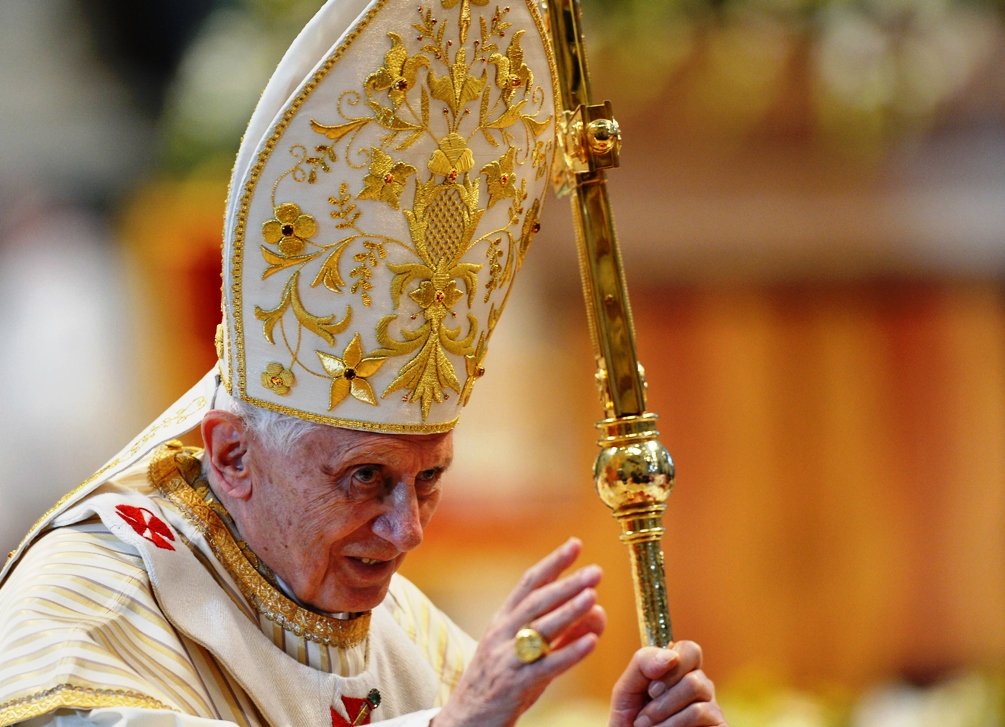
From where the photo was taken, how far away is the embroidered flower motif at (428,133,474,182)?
2.52 meters

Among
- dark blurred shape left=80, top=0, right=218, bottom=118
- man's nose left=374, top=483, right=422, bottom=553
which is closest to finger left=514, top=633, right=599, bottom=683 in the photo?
man's nose left=374, top=483, right=422, bottom=553

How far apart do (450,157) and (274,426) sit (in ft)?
1.85

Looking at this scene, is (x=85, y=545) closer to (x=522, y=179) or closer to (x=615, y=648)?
(x=522, y=179)

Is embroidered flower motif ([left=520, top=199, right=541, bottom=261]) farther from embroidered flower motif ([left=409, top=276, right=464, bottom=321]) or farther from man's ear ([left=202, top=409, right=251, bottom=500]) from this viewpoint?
man's ear ([left=202, top=409, right=251, bottom=500])

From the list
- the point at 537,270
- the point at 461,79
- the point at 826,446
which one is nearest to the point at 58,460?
the point at 537,270

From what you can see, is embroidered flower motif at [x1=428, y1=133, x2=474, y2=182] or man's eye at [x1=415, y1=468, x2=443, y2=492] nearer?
embroidered flower motif at [x1=428, y1=133, x2=474, y2=182]

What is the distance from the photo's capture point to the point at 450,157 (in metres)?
2.53

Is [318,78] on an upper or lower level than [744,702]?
upper

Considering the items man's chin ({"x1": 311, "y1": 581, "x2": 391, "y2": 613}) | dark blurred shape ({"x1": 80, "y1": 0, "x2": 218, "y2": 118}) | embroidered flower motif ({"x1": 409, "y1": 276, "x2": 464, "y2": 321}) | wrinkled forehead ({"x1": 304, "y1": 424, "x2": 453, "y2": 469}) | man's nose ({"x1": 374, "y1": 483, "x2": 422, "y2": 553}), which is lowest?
man's chin ({"x1": 311, "y1": 581, "x2": 391, "y2": 613})

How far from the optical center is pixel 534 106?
258 cm

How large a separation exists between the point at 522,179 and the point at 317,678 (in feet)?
3.25

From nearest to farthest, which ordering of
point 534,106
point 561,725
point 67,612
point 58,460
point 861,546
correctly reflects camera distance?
point 67,612 < point 534,106 < point 561,725 < point 58,460 < point 861,546

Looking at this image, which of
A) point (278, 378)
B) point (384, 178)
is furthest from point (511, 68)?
point (278, 378)

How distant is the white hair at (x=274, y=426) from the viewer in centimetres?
256
